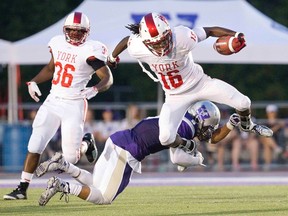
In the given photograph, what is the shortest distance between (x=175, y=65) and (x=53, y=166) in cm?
164

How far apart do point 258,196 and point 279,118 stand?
836 cm

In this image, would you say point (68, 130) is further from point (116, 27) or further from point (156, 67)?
point (116, 27)

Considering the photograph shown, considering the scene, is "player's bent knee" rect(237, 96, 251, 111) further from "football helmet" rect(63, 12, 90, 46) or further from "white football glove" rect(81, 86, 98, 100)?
"football helmet" rect(63, 12, 90, 46)

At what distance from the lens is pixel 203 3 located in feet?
53.8

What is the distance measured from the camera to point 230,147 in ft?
57.4

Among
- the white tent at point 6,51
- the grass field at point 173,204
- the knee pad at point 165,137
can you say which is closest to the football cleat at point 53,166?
the grass field at point 173,204

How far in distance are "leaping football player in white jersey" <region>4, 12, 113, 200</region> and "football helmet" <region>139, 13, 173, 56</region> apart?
1195 mm

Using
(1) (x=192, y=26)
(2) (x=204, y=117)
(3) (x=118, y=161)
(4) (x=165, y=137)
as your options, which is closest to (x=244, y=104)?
(2) (x=204, y=117)

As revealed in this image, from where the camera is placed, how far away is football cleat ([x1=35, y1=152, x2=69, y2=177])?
343 inches

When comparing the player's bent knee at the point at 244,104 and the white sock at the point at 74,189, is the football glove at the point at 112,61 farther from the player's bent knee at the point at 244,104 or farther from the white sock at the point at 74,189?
the white sock at the point at 74,189

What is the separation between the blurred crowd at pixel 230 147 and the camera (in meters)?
17.1

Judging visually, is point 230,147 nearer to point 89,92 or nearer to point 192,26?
point 192,26

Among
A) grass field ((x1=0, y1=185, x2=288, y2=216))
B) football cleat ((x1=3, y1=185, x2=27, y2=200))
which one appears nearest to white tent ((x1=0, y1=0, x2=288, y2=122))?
grass field ((x1=0, y1=185, x2=288, y2=216))

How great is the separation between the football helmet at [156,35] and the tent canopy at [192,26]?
5945 mm
